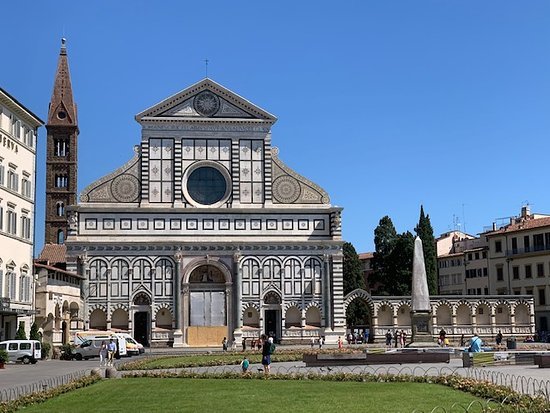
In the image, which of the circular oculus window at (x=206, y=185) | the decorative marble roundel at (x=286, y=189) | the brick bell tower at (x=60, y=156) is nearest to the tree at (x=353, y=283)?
the decorative marble roundel at (x=286, y=189)

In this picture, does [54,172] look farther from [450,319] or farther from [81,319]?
[450,319]

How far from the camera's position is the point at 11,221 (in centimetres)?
4903

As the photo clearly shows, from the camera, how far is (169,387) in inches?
1000

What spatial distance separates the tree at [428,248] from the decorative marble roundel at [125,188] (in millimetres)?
28876

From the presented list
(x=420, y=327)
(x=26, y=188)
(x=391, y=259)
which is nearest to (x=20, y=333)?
(x=26, y=188)

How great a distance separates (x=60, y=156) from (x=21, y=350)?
186 ft

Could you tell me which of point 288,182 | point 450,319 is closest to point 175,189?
point 288,182

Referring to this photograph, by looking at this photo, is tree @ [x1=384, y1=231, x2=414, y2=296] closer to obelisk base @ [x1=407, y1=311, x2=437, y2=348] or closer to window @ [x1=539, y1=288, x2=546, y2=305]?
window @ [x1=539, y1=288, x2=546, y2=305]

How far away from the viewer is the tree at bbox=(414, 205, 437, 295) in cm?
8000

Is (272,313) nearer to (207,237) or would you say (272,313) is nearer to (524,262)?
(207,237)

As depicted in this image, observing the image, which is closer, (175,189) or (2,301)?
(2,301)

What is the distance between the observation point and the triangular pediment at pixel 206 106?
6869cm

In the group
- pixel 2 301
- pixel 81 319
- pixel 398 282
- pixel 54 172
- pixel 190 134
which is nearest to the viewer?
pixel 2 301

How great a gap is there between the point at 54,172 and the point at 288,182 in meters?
39.2
